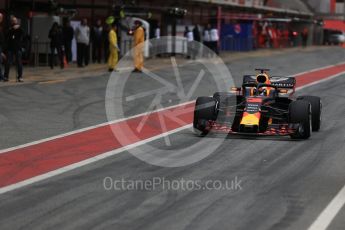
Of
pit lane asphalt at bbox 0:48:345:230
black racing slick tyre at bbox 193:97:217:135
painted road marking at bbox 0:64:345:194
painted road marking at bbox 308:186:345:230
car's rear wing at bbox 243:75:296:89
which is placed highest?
car's rear wing at bbox 243:75:296:89

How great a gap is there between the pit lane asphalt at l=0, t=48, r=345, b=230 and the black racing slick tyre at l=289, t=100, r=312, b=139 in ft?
0.55

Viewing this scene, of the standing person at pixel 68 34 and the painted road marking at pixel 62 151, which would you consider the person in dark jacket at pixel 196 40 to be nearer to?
the standing person at pixel 68 34

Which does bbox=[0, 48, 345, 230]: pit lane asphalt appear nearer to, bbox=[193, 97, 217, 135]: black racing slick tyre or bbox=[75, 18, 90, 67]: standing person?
bbox=[193, 97, 217, 135]: black racing slick tyre

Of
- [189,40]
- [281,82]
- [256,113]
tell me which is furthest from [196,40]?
[256,113]

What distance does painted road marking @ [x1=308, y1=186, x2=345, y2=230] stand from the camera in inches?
292

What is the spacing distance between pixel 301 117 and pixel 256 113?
29.0 inches

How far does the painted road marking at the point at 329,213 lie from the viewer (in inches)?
292

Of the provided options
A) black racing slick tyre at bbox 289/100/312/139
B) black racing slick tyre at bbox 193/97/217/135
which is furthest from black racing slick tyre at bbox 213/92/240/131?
black racing slick tyre at bbox 289/100/312/139

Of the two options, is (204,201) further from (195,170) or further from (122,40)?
(122,40)

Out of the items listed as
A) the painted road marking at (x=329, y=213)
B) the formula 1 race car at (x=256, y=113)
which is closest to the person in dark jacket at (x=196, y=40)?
the formula 1 race car at (x=256, y=113)

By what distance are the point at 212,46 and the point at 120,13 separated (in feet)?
32.9

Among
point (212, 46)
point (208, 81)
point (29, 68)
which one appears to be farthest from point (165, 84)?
point (212, 46)

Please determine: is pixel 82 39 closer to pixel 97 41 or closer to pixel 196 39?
pixel 97 41

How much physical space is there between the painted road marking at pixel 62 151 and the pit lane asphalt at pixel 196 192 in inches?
12.2
